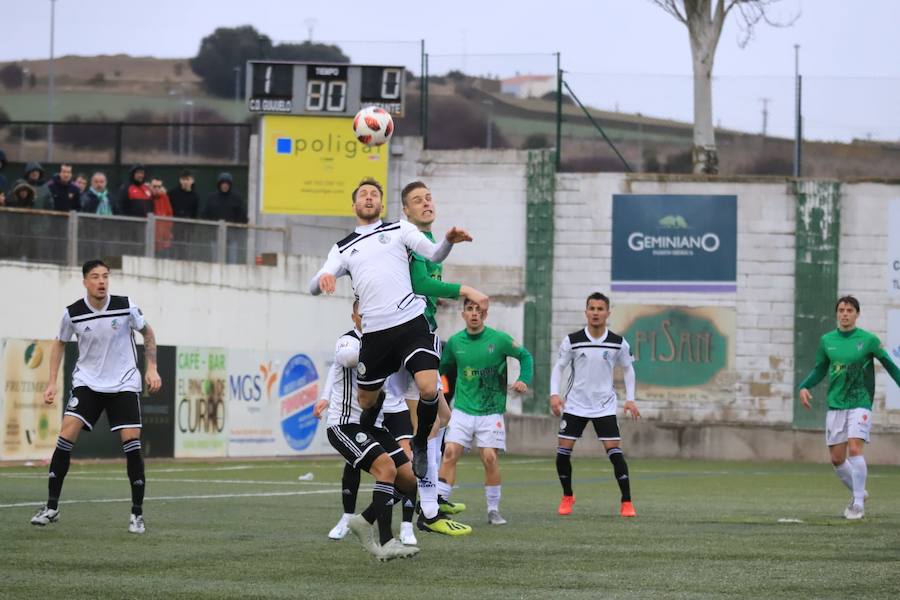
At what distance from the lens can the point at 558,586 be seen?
8.95 m

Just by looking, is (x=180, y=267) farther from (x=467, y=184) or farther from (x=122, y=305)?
(x=122, y=305)

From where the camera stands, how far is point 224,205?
32.2 m

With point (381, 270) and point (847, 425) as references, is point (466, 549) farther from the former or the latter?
point (847, 425)

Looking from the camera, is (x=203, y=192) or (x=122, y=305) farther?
(x=203, y=192)

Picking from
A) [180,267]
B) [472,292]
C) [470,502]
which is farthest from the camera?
[180,267]

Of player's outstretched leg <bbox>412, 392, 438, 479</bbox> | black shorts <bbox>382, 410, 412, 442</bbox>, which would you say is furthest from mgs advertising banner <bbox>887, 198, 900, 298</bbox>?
black shorts <bbox>382, 410, 412, 442</bbox>

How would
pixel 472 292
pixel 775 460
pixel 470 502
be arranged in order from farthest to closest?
pixel 775 460 < pixel 470 502 < pixel 472 292

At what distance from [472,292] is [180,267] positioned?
19.9 metres

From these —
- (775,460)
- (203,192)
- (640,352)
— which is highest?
(203,192)

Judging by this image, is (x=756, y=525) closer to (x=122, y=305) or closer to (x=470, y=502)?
(x=470, y=502)

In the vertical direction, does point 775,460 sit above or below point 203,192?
below

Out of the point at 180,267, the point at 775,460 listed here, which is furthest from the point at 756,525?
the point at 775,460

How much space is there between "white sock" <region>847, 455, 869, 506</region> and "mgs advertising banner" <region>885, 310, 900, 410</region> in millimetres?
18836

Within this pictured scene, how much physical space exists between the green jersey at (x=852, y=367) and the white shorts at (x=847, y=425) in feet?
0.20
